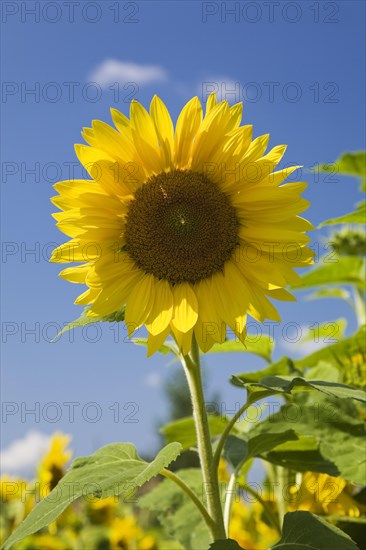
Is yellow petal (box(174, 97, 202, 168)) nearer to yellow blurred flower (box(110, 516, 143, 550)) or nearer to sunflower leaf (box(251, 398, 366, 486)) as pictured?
sunflower leaf (box(251, 398, 366, 486))

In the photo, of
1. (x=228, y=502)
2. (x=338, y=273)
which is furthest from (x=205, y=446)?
(x=338, y=273)

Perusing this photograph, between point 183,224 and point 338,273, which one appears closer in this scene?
point 183,224

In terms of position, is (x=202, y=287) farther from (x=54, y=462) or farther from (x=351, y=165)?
(x=54, y=462)

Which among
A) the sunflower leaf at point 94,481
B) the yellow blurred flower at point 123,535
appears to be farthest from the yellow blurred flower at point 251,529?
the sunflower leaf at point 94,481

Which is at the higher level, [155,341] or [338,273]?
[338,273]

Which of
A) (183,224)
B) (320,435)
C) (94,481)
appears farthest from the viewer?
(320,435)

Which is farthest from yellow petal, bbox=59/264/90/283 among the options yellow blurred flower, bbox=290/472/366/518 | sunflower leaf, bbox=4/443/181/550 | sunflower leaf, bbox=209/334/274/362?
yellow blurred flower, bbox=290/472/366/518

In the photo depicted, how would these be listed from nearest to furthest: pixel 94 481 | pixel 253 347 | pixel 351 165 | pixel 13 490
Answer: pixel 94 481 < pixel 253 347 < pixel 351 165 < pixel 13 490

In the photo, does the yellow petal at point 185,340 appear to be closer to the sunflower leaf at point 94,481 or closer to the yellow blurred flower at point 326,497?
the sunflower leaf at point 94,481
